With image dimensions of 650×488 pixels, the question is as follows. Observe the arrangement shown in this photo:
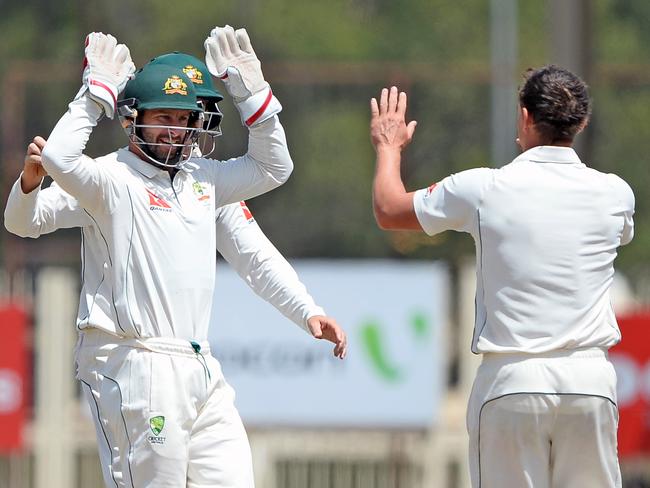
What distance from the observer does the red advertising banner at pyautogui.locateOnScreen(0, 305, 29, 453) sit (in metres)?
10.8

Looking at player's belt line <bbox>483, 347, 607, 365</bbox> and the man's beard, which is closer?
player's belt line <bbox>483, 347, 607, 365</bbox>

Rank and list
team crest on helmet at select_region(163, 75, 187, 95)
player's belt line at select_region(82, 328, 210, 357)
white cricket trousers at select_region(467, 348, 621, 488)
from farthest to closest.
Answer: team crest on helmet at select_region(163, 75, 187, 95) → player's belt line at select_region(82, 328, 210, 357) → white cricket trousers at select_region(467, 348, 621, 488)

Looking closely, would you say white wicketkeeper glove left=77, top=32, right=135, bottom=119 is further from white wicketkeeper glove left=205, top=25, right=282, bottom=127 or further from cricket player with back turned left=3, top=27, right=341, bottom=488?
white wicketkeeper glove left=205, top=25, right=282, bottom=127

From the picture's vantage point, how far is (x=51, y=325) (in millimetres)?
11023

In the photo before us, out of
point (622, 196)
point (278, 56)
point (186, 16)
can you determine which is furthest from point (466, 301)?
point (186, 16)

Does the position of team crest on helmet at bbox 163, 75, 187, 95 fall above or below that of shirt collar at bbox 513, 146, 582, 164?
above

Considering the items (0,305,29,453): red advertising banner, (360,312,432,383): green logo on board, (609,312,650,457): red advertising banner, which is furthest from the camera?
(0,305,29,453): red advertising banner

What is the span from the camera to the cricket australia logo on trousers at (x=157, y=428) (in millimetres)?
4711

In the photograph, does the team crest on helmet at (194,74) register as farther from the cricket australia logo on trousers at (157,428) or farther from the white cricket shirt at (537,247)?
the cricket australia logo on trousers at (157,428)

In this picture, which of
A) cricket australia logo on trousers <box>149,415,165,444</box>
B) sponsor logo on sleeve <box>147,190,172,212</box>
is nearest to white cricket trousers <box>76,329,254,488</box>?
cricket australia logo on trousers <box>149,415,165,444</box>

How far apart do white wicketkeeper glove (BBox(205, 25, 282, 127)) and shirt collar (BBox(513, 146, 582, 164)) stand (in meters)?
0.86

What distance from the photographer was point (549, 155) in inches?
185

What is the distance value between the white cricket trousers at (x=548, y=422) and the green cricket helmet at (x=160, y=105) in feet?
3.94

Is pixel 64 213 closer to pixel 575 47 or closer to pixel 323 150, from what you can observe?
pixel 575 47
